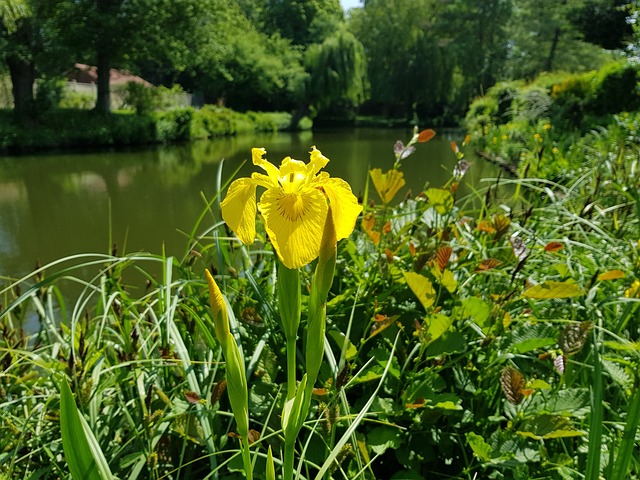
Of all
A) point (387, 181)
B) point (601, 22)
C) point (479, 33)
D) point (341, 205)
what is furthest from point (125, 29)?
point (479, 33)

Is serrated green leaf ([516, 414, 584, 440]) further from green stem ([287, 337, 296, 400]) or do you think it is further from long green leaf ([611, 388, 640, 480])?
green stem ([287, 337, 296, 400])

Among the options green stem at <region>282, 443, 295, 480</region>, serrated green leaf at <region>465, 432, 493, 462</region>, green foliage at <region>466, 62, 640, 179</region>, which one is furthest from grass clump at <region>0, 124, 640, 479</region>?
green foliage at <region>466, 62, 640, 179</region>

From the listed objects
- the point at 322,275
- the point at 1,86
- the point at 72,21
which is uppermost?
the point at 72,21

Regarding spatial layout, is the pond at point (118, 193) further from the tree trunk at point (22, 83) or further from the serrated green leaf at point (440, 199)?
the tree trunk at point (22, 83)

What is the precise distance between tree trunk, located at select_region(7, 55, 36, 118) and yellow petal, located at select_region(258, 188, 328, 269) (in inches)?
593

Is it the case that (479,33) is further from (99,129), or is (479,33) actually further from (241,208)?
(241,208)

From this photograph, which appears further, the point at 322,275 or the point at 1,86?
the point at 1,86

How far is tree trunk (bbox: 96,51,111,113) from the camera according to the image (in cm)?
1462

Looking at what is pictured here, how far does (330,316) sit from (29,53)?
15.0 meters

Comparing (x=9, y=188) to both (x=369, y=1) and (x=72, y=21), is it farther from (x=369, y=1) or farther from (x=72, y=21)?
(x=369, y=1)

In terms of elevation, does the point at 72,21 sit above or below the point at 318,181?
above

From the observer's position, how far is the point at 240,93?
83.8 ft

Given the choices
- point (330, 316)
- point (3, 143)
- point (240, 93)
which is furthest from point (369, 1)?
point (330, 316)

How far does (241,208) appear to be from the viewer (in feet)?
1.73
